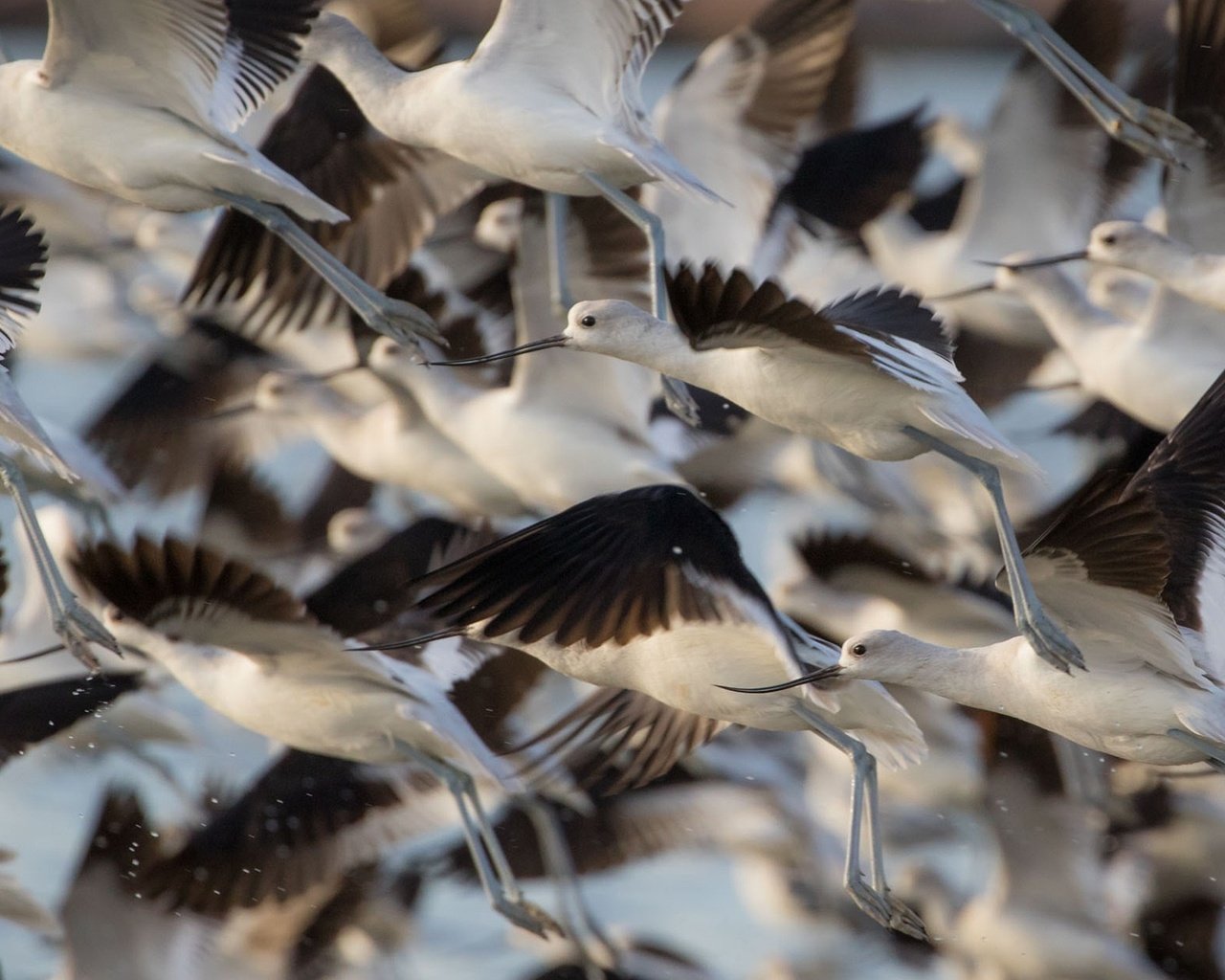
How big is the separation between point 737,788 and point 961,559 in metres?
1.17

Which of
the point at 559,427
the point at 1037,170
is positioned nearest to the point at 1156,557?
the point at 559,427

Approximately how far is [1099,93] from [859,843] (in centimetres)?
204

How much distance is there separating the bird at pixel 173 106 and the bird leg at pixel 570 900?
2.14m

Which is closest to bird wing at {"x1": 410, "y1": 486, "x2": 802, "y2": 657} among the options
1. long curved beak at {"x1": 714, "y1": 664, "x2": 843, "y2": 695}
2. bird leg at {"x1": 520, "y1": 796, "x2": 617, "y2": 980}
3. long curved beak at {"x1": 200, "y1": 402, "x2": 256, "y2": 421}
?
long curved beak at {"x1": 714, "y1": 664, "x2": 843, "y2": 695}

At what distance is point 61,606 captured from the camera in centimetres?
505

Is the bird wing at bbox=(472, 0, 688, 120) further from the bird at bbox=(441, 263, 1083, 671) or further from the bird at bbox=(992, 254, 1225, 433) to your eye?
the bird at bbox=(992, 254, 1225, 433)

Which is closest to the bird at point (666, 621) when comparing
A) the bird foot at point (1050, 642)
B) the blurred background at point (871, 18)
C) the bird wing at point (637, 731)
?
the bird wing at point (637, 731)

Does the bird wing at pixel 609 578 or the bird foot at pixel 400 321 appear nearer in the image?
the bird wing at pixel 609 578

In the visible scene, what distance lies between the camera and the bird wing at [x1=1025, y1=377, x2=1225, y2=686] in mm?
3875

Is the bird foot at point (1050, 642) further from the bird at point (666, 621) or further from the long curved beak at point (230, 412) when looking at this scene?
the long curved beak at point (230, 412)

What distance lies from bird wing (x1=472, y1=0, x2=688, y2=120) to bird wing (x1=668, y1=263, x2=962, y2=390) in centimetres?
115

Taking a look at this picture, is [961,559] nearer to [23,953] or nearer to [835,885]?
[835,885]

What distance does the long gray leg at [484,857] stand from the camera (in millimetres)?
5906

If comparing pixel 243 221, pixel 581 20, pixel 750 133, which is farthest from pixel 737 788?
pixel 581 20
